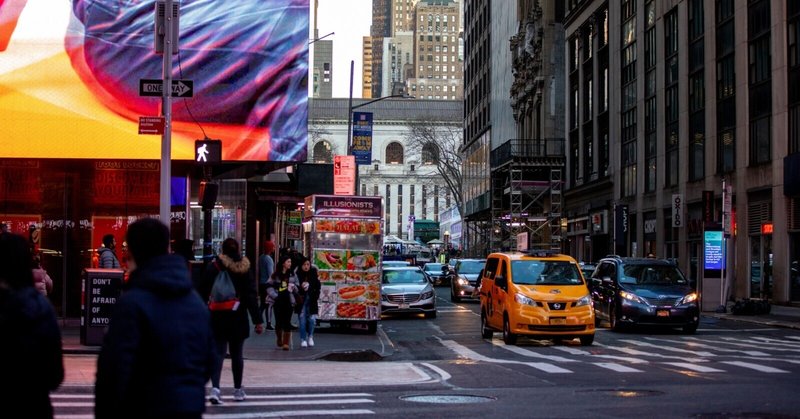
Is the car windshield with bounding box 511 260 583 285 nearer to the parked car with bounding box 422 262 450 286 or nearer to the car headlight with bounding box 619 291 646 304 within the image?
the car headlight with bounding box 619 291 646 304

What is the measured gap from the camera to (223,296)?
12352 mm

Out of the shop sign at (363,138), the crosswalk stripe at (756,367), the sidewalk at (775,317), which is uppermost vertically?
the shop sign at (363,138)

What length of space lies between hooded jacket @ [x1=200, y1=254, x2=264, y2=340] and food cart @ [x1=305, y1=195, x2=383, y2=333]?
41.3 ft

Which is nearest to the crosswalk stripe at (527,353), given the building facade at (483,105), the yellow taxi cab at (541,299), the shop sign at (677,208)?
the yellow taxi cab at (541,299)

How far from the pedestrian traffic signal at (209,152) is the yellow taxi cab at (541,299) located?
23.0 ft

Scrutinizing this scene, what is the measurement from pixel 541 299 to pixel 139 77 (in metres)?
10.7

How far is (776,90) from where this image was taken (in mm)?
37031

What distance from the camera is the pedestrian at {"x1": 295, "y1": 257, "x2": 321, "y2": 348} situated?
20.8 m

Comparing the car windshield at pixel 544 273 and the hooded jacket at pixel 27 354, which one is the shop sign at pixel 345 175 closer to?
the car windshield at pixel 544 273

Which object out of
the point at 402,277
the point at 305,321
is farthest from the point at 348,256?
the point at 402,277

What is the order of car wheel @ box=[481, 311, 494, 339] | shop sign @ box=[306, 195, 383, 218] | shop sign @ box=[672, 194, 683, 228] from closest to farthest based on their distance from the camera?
car wheel @ box=[481, 311, 494, 339], shop sign @ box=[306, 195, 383, 218], shop sign @ box=[672, 194, 683, 228]

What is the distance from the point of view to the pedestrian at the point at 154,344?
17.3 feet

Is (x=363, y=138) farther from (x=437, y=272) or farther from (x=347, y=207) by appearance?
(x=347, y=207)

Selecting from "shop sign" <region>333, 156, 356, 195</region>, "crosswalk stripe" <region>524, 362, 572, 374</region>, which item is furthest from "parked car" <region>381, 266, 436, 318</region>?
"crosswalk stripe" <region>524, 362, 572, 374</region>
